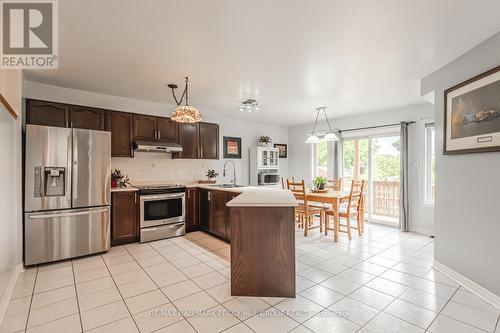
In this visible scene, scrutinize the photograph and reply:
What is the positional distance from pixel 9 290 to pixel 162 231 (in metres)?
1.97

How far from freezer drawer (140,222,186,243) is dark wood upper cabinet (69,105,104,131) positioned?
1.82 metres

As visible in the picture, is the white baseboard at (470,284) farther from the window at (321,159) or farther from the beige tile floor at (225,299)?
the window at (321,159)

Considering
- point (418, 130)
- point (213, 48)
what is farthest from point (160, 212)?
point (418, 130)

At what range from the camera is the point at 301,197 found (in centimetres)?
437

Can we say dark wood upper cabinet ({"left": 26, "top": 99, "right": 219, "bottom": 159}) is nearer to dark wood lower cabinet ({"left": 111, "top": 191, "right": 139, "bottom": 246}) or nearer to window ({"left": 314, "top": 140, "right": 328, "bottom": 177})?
dark wood lower cabinet ({"left": 111, "top": 191, "right": 139, "bottom": 246})

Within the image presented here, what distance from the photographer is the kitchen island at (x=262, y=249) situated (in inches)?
89.6

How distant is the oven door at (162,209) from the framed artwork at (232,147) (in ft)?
5.79

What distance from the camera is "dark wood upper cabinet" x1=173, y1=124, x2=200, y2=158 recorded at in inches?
184

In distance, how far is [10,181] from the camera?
2.55 meters

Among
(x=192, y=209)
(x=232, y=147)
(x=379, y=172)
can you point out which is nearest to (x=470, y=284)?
(x=379, y=172)

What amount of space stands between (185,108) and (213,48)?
37.4 inches

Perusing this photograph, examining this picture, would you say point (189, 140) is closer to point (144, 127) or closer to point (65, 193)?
point (144, 127)

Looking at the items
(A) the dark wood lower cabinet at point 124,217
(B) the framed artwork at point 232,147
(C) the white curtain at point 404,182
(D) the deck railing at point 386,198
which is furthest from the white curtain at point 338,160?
(A) the dark wood lower cabinet at point 124,217

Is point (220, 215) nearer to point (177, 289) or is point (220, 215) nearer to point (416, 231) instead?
point (177, 289)
